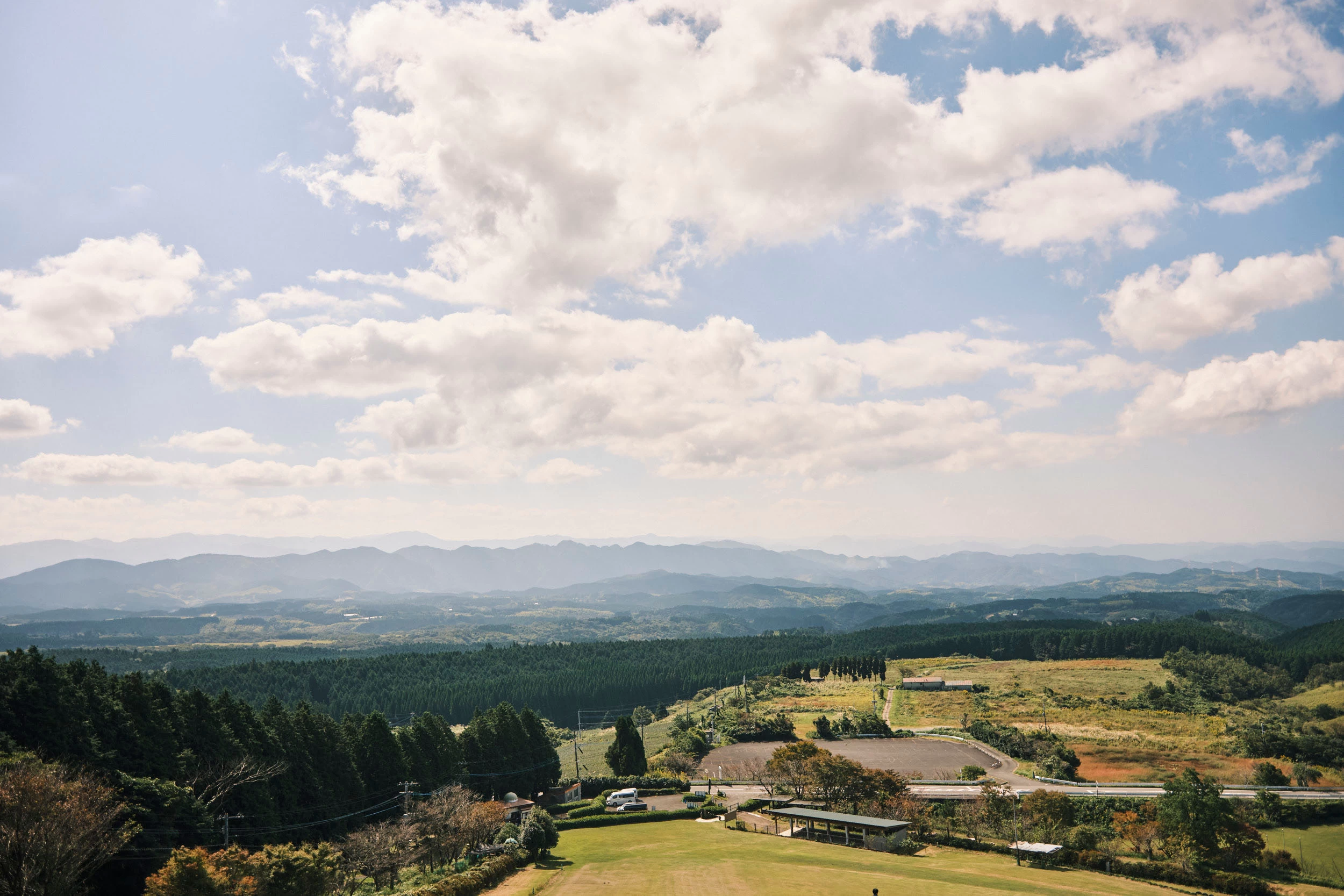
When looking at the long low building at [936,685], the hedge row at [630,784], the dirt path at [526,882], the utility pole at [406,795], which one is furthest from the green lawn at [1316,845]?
the long low building at [936,685]

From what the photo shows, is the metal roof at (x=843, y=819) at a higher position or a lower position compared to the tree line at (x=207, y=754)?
lower

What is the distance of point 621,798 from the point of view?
74125mm

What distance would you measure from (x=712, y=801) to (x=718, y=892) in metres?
34.5

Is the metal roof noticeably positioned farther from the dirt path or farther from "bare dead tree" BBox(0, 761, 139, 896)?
"bare dead tree" BBox(0, 761, 139, 896)

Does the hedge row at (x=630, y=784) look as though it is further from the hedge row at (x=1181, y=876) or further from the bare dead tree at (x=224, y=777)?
the hedge row at (x=1181, y=876)

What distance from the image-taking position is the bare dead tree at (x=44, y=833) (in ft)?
93.7

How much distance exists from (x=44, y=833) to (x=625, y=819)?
4825 cm

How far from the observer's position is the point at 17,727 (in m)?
46.6

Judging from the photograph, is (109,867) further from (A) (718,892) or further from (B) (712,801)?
(B) (712,801)

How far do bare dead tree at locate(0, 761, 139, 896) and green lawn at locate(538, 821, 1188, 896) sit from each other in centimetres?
2192

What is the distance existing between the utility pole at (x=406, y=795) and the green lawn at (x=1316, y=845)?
218 ft

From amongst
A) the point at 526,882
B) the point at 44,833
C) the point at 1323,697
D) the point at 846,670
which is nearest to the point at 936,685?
the point at 846,670

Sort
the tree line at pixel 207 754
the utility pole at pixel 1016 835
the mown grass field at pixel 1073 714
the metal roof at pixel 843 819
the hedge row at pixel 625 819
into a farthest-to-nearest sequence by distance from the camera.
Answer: the mown grass field at pixel 1073 714, the hedge row at pixel 625 819, the metal roof at pixel 843 819, the utility pole at pixel 1016 835, the tree line at pixel 207 754

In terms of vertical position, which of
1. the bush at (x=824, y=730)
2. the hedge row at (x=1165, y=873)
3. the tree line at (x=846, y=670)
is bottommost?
the tree line at (x=846, y=670)
